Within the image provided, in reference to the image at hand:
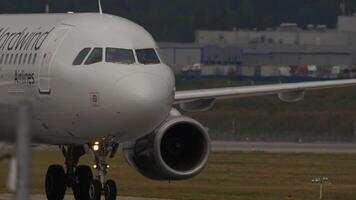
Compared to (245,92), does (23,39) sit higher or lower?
higher

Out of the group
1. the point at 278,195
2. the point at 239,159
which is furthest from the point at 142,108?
the point at 239,159

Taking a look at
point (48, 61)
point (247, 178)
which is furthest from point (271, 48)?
point (48, 61)

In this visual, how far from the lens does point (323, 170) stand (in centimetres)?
4059

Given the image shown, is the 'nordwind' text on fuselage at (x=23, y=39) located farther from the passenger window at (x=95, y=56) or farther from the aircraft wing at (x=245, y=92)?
the aircraft wing at (x=245, y=92)

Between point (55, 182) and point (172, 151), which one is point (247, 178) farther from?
point (172, 151)

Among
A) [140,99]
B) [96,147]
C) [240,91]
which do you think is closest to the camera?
[140,99]

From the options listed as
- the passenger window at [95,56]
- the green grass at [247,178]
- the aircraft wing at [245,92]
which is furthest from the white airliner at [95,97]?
the green grass at [247,178]

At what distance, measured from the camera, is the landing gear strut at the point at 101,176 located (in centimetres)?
2117

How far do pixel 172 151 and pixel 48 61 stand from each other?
3101 mm

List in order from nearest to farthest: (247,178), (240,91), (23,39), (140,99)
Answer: (140,99)
(23,39)
(240,91)
(247,178)

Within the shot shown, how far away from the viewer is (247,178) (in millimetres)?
35781

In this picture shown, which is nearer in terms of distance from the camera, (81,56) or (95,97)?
(95,97)

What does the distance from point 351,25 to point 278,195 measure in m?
103

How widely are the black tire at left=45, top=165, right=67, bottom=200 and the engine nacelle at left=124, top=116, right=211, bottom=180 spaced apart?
1410 mm
